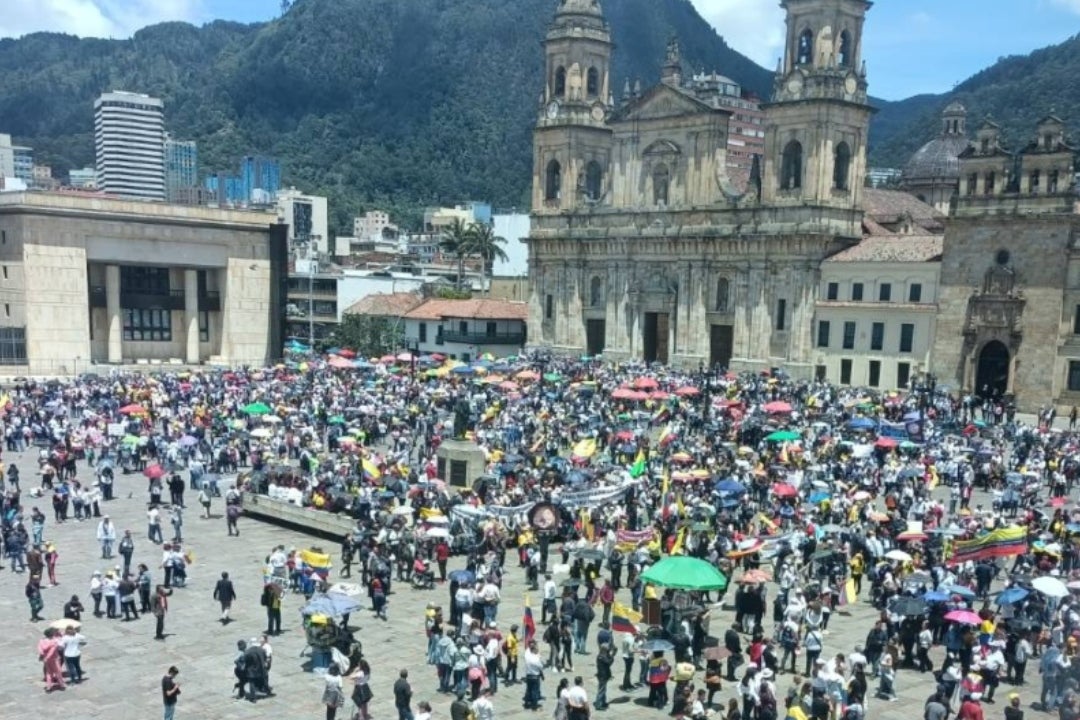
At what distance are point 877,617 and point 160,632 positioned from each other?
14395 mm

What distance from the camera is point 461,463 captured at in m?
30.5

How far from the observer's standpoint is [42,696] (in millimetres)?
16641

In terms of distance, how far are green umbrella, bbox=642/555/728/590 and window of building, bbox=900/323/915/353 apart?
40.5 metres

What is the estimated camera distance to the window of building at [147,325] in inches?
2756

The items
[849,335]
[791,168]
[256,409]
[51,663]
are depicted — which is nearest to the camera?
[51,663]

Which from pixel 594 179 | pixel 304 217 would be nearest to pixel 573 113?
pixel 594 179

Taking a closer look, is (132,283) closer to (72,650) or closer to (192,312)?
(192,312)

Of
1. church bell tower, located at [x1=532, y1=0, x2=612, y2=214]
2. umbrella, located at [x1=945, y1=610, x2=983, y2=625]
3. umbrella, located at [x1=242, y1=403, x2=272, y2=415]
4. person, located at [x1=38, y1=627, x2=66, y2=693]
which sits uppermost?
church bell tower, located at [x1=532, y1=0, x2=612, y2=214]

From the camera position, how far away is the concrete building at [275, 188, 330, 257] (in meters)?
144

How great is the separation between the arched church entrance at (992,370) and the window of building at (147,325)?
52.0 m

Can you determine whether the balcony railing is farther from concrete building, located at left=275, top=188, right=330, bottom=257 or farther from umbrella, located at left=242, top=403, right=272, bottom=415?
concrete building, located at left=275, top=188, right=330, bottom=257

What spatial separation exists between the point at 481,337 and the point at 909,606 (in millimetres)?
59423

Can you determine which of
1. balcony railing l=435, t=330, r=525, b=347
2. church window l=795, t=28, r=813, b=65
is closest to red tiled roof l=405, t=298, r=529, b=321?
balcony railing l=435, t=330, r=525, b=347

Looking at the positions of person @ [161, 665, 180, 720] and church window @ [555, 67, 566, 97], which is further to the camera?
church window @ [555, 67, 566, 97]
